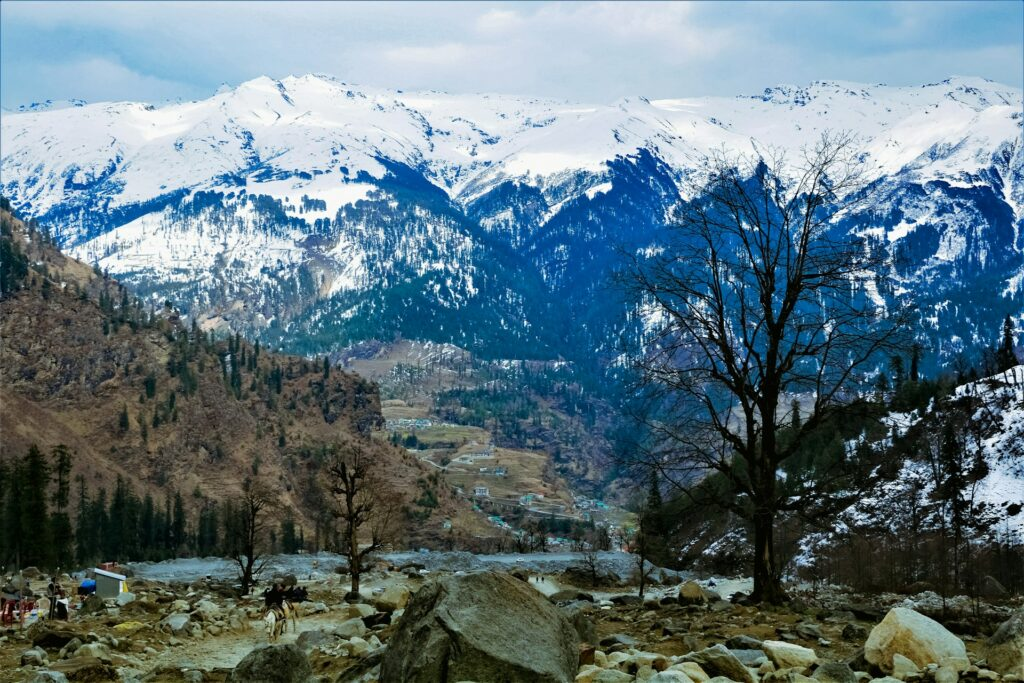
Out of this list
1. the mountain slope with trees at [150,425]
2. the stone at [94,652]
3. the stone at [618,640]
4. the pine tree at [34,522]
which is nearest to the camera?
the stone at [618,640]

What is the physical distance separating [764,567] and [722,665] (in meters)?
8.65

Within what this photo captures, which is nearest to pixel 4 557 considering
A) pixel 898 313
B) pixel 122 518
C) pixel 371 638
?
pixel 122 518

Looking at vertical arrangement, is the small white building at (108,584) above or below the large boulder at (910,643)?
below

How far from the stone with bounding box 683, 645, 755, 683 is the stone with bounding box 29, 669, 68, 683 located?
8.15 metres

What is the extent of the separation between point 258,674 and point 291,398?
179565 mm

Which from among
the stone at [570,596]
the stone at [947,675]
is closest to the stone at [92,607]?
the stone at [570,596]

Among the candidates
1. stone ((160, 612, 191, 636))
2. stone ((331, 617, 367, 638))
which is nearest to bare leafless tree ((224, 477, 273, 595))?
stone ((160, 612, 191, 636))

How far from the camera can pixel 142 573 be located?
80.7m

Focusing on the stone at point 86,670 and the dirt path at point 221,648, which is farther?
the dirt path at point 221,648

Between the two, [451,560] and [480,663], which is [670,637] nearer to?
[480,663]

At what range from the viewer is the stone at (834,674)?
10727 millimetres

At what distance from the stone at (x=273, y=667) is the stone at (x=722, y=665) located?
4.85 metres

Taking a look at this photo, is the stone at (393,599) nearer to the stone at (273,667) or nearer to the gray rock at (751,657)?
the stone at (273,667)

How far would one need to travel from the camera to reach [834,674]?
10805 mm
